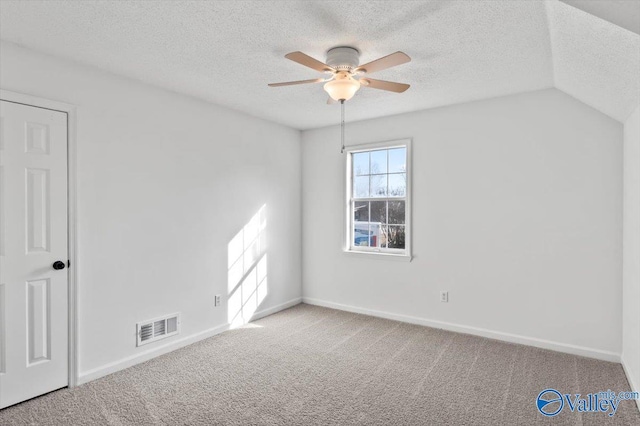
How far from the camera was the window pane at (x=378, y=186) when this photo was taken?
463 cm

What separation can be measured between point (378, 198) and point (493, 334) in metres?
1.99

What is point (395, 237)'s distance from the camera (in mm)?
4551

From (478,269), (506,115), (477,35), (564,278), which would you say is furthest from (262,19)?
(564,278)

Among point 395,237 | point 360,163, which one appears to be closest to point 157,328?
point 395,237

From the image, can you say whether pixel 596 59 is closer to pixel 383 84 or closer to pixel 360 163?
pixel 383 84

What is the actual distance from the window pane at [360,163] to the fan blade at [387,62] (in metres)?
2.34

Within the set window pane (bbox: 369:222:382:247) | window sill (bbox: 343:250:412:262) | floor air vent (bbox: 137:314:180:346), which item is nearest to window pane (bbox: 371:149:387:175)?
window pane (bbox: 369:222:382:247)

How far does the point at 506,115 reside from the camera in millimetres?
3684

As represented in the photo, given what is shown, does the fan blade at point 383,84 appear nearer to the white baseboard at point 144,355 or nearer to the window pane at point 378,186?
the window pane at point 378,186

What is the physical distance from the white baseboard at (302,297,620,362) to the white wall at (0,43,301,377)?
175 cm

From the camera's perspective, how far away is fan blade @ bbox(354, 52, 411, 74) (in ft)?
7.17

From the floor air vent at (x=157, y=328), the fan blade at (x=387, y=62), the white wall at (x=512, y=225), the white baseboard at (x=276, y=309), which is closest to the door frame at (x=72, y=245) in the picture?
the floor air vent at (x=157, y=328)

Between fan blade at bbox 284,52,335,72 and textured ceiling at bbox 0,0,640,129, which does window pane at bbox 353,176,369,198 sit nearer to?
textured ceiling at bbox 0,0,640,129

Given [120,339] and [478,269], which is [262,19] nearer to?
[120,339]
